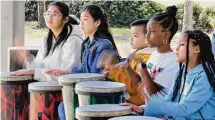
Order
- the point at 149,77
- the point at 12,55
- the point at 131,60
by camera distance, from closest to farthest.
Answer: the point at 149,77 < the point at 131,60 < the point at 12,55

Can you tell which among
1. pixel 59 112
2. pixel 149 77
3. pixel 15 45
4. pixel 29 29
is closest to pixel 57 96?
pixel 59 112

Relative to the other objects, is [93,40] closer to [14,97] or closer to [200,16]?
[14,97]

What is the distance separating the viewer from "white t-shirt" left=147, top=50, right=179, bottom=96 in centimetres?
316

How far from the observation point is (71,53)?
4.00m

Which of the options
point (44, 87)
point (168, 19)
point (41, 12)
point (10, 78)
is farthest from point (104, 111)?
point (41, 12)

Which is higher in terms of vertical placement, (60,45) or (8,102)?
(60,45)

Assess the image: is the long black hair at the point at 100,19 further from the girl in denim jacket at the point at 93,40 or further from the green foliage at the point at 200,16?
the green foliage at the point at 200,16

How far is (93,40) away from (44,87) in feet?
1.88

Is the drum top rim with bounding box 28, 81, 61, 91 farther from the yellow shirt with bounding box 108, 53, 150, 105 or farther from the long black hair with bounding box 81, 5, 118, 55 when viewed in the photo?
the long black hair with bounding box 81, 5, 118, 55

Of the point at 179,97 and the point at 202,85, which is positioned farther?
the point at 179,97

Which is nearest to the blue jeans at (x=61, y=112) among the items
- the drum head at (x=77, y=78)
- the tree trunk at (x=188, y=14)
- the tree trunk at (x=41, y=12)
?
the drum head at (x=77, y=78)

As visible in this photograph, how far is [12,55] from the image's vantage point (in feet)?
15.8

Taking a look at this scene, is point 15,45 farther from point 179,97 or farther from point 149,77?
point 179,97

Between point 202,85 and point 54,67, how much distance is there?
175 centimetres
